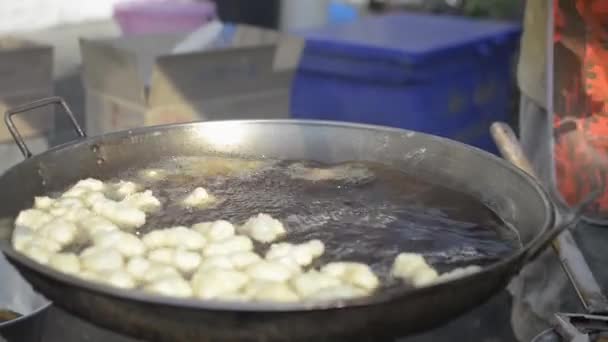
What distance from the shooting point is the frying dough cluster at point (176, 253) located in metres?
0.99

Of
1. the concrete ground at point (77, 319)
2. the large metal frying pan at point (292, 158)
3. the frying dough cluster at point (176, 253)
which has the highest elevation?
the large metal frying pan at point (292, 158)

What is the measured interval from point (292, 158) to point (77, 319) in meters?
0.67

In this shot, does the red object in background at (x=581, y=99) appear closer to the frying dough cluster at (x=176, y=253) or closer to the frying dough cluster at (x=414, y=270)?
the frying dough cluster at (x=414, y=270)

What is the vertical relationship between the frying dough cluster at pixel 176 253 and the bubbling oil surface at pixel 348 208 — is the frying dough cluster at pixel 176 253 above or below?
above

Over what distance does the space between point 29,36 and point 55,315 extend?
1905 mm

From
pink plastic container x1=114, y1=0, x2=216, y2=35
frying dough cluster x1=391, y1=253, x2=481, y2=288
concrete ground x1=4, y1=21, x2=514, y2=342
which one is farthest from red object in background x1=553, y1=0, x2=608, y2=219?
pink plastic container x1=114, y1=0, x2=216, y2=35

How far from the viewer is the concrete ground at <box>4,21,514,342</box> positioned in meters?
1.63

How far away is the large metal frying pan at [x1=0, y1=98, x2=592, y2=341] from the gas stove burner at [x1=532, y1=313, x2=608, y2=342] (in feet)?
0.54

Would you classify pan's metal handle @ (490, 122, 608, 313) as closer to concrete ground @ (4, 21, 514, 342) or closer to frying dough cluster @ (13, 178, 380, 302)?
frying dough cluster @ (13, 178, 380, 302)

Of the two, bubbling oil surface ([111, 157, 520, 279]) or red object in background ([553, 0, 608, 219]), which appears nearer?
bubbling oil surface ([111, 157, 520, 279])

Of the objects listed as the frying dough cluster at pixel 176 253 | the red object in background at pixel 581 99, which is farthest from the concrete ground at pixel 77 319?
the red object in background at pixel 581 99

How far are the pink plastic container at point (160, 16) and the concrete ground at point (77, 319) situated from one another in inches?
5.1

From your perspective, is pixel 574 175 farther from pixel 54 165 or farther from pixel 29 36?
pixel 29 36

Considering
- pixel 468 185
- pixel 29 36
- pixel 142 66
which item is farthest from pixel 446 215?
pixel 29 36
